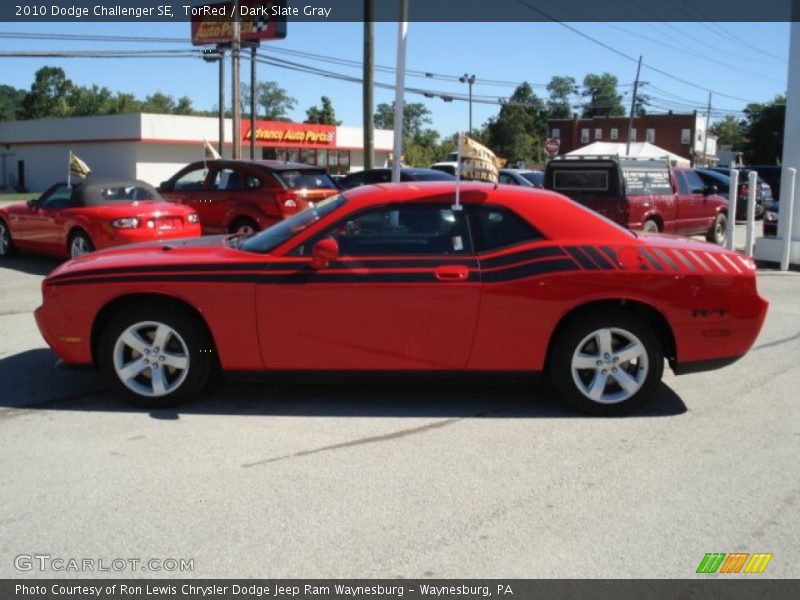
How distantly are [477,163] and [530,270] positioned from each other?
2177 mm

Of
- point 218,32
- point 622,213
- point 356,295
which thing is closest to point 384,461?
point 356,295

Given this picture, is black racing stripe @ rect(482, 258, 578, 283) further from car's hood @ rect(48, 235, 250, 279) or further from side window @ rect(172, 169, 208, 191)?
side window @ rect(172, 169, 208, 191)

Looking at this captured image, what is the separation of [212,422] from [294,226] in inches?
57.2

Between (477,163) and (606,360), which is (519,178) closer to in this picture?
(477,163)

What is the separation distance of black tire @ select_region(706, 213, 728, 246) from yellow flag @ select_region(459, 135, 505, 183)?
1095cm

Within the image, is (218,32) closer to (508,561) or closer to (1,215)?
(1,215)

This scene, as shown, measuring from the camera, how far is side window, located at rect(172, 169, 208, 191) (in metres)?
13.7

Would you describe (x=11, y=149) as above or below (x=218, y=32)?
below

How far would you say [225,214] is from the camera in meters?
13.2

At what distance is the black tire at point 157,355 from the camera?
5301 mm

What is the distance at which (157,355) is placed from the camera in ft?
17.5
